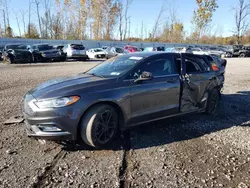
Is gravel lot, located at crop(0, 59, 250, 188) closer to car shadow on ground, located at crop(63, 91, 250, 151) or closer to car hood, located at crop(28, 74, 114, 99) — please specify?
car shadow on ground, located at crop(63, 91, 250, 151)

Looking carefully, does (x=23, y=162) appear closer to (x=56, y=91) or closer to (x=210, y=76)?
(x=56, y=91)

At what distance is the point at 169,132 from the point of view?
4.33 meters

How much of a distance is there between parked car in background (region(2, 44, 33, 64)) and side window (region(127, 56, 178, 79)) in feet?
54.1

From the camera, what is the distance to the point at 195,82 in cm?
477

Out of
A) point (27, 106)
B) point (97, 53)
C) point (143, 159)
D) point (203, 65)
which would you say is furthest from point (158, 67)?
point (97, 53)

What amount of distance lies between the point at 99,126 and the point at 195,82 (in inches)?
97.1

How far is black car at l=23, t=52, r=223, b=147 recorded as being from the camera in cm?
328

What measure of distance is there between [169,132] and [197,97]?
117 cm

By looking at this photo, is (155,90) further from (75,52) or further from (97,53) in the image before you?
(97,53)

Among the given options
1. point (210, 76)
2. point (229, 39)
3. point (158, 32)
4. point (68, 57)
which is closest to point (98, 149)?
point (210, 76)

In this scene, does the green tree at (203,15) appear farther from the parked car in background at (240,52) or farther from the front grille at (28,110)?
the front grille at (28,110)

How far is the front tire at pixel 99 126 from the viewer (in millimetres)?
3416

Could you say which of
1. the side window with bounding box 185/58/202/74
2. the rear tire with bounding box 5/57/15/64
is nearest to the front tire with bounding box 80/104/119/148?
the side window with bounding box 185/58/202/74

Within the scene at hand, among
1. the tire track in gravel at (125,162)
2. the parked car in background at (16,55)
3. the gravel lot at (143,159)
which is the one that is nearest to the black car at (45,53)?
the parked car in background at (16,55)
